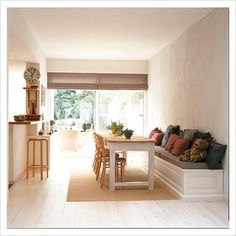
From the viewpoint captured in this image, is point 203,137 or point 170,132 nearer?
point 203,137

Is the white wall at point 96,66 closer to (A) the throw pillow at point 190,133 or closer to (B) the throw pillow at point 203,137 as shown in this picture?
(A) the throw pillow at point 190,133

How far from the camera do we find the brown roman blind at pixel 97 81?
1112cm

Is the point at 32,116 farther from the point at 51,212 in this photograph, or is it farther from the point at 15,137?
the point at 51,212

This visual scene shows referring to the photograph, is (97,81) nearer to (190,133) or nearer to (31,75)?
(31,75)

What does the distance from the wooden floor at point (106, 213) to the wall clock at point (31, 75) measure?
9.18ft

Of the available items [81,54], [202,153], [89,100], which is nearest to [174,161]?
[202,153]

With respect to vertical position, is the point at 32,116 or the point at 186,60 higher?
the point at 186,60

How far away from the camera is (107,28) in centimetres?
727

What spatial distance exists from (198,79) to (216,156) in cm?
177

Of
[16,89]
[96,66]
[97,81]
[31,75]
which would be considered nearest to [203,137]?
[31,75]

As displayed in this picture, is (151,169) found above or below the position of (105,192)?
above

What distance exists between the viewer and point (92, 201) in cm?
569

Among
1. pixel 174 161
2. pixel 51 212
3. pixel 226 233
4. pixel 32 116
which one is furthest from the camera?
pixel 32 116

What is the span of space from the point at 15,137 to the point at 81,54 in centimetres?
372
